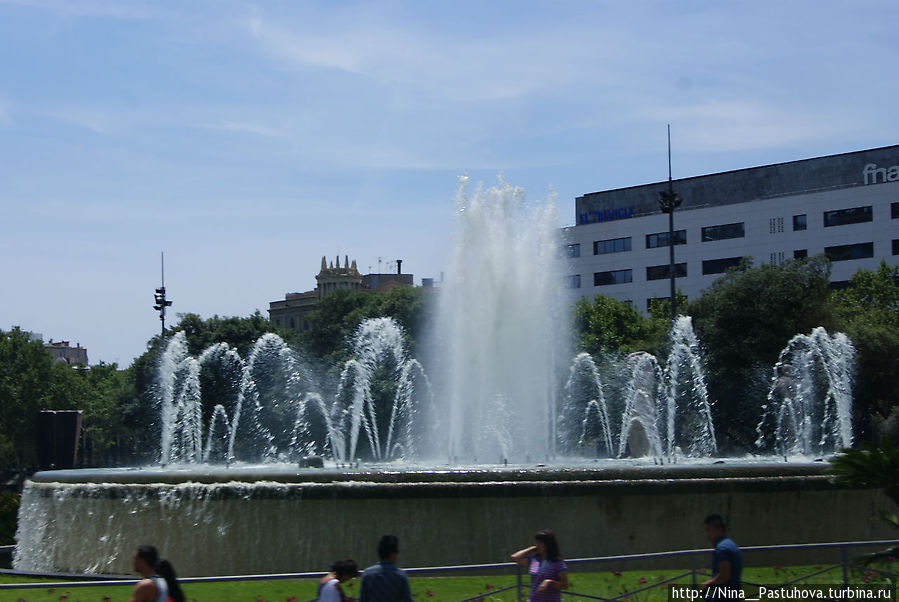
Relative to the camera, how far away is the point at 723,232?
233ft

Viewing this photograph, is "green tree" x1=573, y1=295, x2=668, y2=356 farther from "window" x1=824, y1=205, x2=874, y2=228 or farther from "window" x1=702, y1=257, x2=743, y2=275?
"window" x1=824, y1=205, x2=874, y2=228

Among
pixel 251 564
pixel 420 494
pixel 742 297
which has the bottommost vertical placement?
pixel 251 564

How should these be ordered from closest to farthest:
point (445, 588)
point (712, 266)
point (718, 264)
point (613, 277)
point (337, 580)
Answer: point (337, 580), point (445, 588), point (718, 264), point (712, 266), point (613, 277)

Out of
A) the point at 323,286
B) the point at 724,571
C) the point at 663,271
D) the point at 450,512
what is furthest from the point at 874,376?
the point at 323,286

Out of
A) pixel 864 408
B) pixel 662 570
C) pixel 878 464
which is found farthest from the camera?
pixel 864 408

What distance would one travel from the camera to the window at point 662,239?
73000mm

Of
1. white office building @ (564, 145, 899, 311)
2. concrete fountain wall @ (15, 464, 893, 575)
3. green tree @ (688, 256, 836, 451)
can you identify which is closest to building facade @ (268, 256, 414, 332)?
white office building @ (564, 145, 899, 311)

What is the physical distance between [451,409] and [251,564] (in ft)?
40.7

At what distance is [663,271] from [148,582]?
2691 inches

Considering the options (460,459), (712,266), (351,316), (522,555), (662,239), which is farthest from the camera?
(662,239)

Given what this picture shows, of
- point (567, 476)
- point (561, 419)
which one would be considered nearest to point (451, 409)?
point (567, 476)

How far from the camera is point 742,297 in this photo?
41.9 metres

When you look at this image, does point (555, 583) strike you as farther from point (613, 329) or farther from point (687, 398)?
point (613, 329)

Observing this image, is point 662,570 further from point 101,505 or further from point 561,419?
point 561,419
